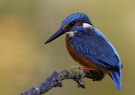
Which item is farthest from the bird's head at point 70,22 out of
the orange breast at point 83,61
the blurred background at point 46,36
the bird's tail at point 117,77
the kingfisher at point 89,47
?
the blurred background at point 46,36

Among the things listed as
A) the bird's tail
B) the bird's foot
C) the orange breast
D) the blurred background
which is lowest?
the bird's tail

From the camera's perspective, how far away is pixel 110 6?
4.45 m

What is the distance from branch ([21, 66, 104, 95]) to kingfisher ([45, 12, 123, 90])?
0.10 feet

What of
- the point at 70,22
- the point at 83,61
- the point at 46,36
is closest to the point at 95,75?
the point at 83,61

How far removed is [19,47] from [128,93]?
142 centimetres

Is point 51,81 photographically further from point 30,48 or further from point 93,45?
point 30,48

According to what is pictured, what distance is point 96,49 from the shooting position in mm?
1717

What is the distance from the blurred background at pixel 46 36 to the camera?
3.93 m

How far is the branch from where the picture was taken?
1323 millimetres

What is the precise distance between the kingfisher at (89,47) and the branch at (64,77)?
30 millimetres

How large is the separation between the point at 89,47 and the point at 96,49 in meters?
0.06

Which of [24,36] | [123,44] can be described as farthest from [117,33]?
[24,36]

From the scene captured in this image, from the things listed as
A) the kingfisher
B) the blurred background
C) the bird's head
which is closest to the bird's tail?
the kingfisher

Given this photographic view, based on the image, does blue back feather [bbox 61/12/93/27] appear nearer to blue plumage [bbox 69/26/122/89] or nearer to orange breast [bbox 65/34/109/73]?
blue plumage [bbox 69/26/122/89]
